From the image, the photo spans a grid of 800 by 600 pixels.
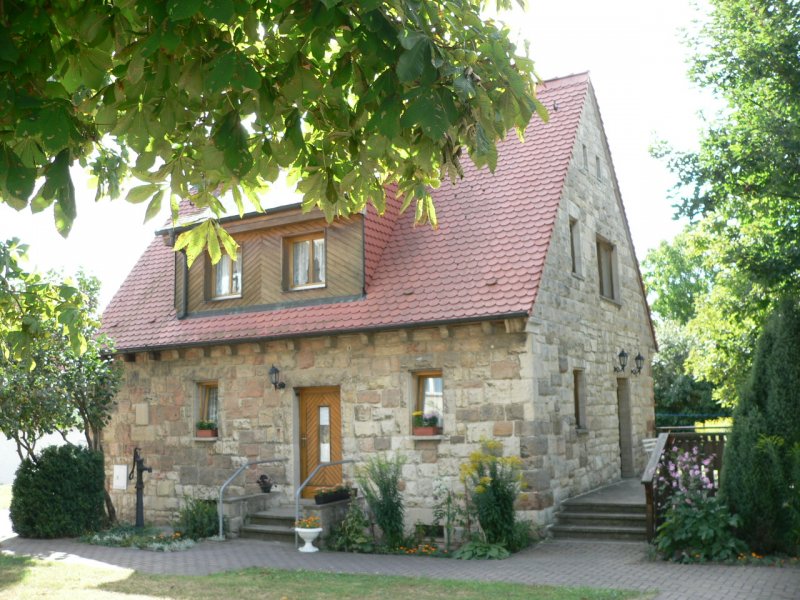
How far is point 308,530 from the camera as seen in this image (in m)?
12.0

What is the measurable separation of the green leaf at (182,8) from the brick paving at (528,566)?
300 inches

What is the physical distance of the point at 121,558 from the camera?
1200cm

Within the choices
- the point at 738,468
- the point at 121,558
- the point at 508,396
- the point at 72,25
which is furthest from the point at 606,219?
the point at 72,25

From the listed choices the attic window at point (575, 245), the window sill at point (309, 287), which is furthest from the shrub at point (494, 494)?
the attic window at point (575, 245)

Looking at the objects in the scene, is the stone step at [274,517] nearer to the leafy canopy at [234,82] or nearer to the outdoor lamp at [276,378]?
the outdoor lamp at [276,378]

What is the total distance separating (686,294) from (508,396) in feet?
134

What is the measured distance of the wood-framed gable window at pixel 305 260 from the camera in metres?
14.7

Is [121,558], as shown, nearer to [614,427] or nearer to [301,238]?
[301,238]

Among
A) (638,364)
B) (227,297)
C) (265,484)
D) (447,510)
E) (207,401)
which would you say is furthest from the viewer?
(638,364)

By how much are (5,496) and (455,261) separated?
15.6 metres

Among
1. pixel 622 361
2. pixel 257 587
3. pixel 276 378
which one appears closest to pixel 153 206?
pixel 257 587

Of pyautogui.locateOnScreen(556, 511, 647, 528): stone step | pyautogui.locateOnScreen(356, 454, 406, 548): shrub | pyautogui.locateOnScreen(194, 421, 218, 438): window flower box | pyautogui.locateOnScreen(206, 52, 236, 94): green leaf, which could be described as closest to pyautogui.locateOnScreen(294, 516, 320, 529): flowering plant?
pyautogui.locateOnScreen(356, 454, 406, 548): shrub

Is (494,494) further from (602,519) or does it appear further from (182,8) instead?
(182,8)

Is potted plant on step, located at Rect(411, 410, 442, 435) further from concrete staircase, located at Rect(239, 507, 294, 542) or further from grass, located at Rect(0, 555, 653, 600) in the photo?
grass, located at Rect(0, 555, 653, 600)
